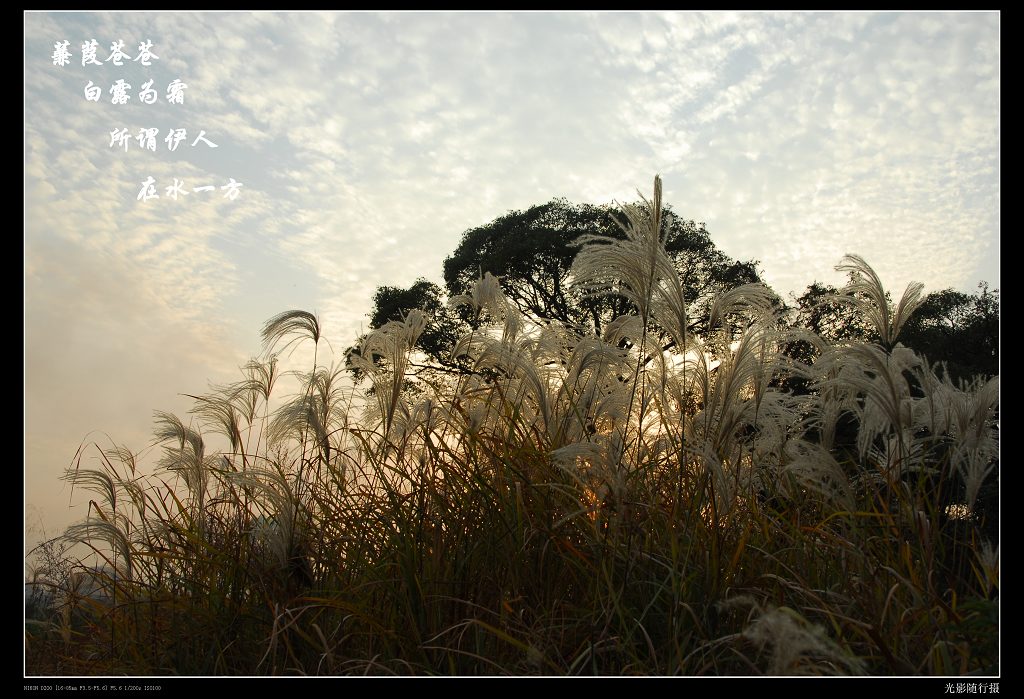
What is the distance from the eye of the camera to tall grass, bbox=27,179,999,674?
2592mm

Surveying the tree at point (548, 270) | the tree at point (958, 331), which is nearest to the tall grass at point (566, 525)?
the tree at point (958, 331)

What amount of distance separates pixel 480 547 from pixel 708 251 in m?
16.1

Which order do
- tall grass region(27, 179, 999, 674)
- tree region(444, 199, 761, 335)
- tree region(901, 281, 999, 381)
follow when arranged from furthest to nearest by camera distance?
tree region(444, 199, 761, 335), tree region(901, 281, 999, 381), tall grass region(27, 179, 999, 674)

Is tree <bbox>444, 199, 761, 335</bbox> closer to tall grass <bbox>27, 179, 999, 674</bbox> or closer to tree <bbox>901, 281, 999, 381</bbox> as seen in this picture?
tree <bbox>901, 281, 999, 381</bbox>

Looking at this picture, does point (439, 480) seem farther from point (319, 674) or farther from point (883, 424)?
point (883, 424)

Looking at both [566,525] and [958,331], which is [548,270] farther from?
[566,525]

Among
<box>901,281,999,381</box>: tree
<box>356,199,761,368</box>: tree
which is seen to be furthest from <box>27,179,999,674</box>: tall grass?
<box>356,199,761,368</box>: tree

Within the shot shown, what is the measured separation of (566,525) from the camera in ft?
9.81

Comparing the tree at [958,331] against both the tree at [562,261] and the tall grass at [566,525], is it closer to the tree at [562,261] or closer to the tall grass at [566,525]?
the tree at [562,261]

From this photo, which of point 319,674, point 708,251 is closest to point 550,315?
point 708,251

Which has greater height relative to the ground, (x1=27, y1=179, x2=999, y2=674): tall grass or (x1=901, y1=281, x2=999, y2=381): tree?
(x1=901, y1=281, x2=999, y2=381): tree

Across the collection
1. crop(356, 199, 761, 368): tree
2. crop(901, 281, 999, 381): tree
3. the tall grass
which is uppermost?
crop(356, 199, 761, 368): tree

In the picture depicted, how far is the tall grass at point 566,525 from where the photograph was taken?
8.50 feet

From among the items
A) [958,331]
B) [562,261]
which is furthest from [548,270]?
[958,331]
